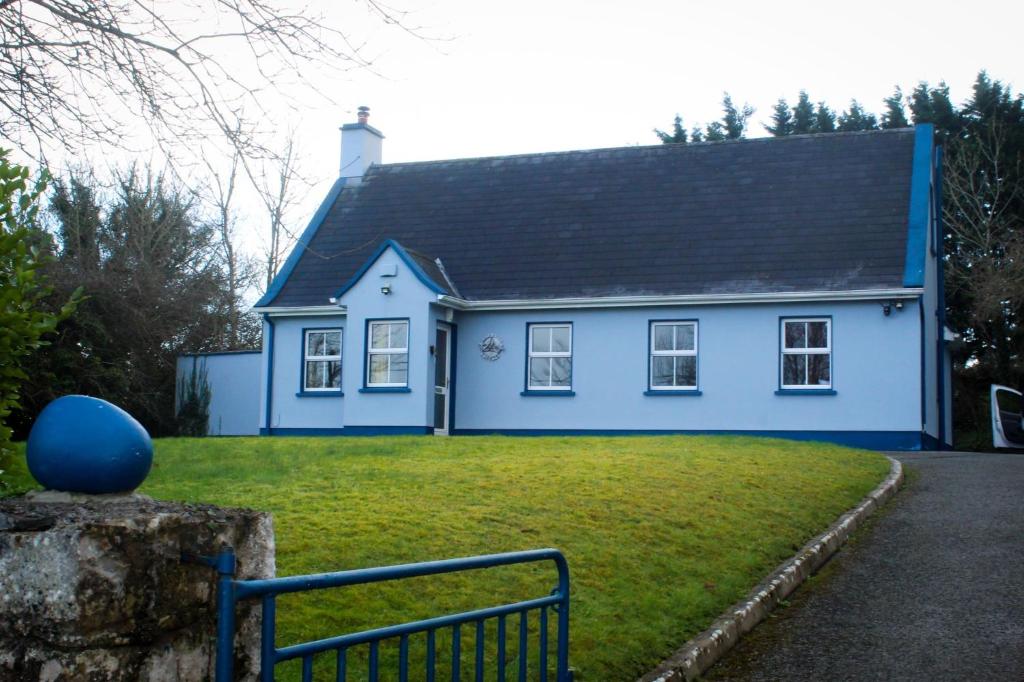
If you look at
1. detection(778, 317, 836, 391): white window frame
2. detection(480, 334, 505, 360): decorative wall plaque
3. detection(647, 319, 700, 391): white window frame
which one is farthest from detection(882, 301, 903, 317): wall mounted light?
detection(480, 334, 505, 360): decorative wall plaque

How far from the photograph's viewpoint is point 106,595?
12.4 feet

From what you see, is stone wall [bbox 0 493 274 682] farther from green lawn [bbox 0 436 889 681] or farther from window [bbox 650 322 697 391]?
window [bbox 650 322 697 391]

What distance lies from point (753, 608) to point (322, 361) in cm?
1796

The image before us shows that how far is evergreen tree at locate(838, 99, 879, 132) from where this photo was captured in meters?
44.0

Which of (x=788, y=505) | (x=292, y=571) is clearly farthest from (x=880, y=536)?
(x=292, y=571)

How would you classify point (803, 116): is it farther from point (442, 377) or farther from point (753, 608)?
point (753, 608)

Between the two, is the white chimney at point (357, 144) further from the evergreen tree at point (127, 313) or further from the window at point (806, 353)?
the window at point (806, 353)

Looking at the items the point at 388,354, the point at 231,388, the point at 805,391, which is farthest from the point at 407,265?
the point at 805,391

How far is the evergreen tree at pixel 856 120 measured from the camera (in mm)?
44000

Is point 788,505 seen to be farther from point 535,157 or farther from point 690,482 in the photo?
point 535,157

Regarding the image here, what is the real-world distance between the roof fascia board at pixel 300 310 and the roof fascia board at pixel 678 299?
9.32 ft

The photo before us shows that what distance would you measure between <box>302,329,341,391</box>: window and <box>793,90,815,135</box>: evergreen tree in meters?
25.3

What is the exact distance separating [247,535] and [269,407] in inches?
856

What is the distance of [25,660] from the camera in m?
3.75
